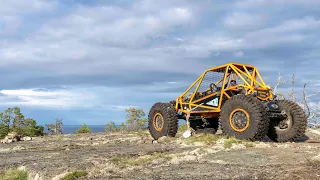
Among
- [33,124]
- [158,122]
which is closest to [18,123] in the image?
[33,124]

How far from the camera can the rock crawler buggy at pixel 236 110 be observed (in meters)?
10.5

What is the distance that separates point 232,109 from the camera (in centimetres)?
1093

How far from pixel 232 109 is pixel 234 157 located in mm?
3726

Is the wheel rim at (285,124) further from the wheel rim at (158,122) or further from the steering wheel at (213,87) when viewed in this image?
the wheel rim at (158,122)

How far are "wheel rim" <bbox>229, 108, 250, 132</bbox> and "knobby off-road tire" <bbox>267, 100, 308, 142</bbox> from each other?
5.77 ft

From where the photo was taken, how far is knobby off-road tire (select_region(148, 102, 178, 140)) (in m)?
13.5

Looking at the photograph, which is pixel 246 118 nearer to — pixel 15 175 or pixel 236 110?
pixel 236 110

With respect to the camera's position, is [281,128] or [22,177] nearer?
[22,177]

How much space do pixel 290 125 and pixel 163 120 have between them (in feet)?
15.4

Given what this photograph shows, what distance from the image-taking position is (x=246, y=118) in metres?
10.6

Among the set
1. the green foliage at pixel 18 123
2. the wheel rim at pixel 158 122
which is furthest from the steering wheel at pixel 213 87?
the green foliage at pixel 18 123

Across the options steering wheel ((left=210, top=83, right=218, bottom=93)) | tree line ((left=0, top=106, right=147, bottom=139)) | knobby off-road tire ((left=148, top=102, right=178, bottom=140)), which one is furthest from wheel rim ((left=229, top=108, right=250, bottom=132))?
tree line ((left=0, top=106, right=147, bottom=139))

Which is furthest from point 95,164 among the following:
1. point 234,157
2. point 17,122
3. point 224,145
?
point 17,122

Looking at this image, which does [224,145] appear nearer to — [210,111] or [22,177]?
[210,111]
